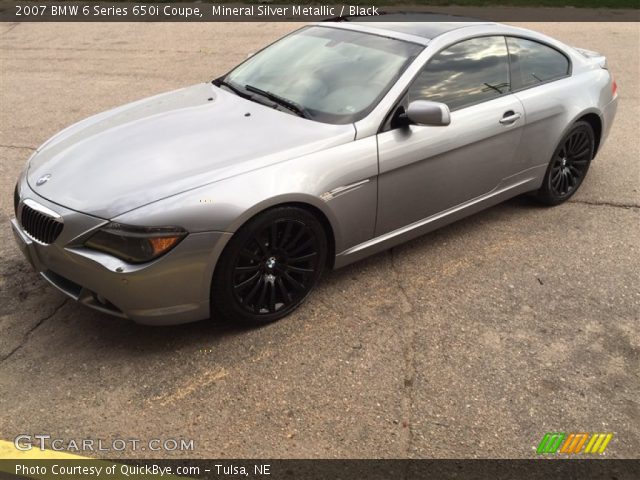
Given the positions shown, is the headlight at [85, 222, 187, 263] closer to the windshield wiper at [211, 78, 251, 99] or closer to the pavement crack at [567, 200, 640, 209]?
the windshield wiper at [211, 78, 251, 99]

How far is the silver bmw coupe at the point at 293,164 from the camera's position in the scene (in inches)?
122

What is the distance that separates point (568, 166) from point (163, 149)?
129 inches

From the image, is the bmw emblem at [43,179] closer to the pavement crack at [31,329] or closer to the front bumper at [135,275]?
the front bumper at [135,275]

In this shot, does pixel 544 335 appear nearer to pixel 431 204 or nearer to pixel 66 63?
pixel 431 204

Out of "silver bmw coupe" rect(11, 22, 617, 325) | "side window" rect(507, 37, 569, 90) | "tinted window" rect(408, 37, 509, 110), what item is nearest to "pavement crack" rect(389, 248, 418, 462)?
"silver bmw coupe" rect(11, 22, 617, 325)

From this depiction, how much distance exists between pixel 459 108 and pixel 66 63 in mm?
8117

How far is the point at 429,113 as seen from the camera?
364 centimetres

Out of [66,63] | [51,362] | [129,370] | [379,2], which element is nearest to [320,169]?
[129,370]

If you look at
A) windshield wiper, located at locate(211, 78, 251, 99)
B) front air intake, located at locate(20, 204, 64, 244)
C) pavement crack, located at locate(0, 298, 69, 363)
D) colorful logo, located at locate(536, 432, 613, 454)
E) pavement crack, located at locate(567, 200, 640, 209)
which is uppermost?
windshield wiper, located at locate(211, 78, 251, 99)

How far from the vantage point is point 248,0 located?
15094 mm

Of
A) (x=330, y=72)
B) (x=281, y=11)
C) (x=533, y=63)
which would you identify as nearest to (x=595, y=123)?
(x=533, y=63)

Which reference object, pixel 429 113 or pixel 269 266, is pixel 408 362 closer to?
pixel 269 266

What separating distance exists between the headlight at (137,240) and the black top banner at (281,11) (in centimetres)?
1063

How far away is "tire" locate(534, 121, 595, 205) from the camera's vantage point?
4.86 metres
